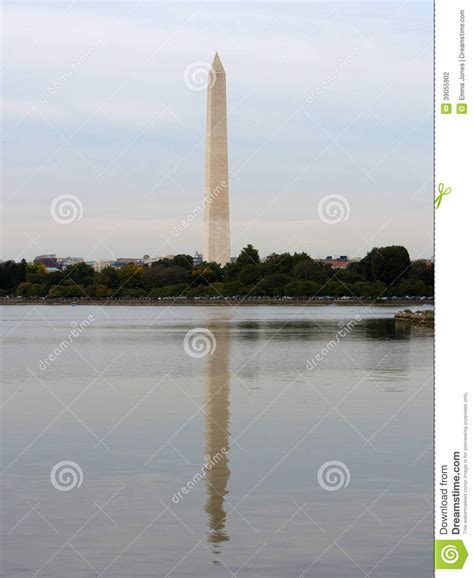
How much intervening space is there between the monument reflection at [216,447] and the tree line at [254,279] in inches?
3902

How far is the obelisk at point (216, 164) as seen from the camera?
103688 millimetres

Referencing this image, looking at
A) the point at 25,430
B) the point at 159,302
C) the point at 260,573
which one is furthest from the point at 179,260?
the point at 260,573

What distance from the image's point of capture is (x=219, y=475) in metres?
16.2

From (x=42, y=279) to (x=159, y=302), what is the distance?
28080 mm

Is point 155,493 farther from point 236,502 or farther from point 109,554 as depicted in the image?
point 109,554

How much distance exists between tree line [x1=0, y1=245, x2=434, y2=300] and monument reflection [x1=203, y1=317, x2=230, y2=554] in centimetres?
9912

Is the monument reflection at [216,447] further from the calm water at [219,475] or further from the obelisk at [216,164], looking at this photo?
the obelisk at [216,164]

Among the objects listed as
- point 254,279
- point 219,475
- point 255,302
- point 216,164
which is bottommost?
point 219,475

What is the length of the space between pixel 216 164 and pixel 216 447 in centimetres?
9013

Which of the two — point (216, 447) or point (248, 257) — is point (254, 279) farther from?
point (216, 447)

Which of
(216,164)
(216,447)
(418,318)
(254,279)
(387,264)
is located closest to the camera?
(216,447)

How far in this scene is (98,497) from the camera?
1493 centimetres

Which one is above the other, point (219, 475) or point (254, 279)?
point (254, 279)

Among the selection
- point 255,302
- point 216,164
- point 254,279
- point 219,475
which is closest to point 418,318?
Answer: point 216,164
